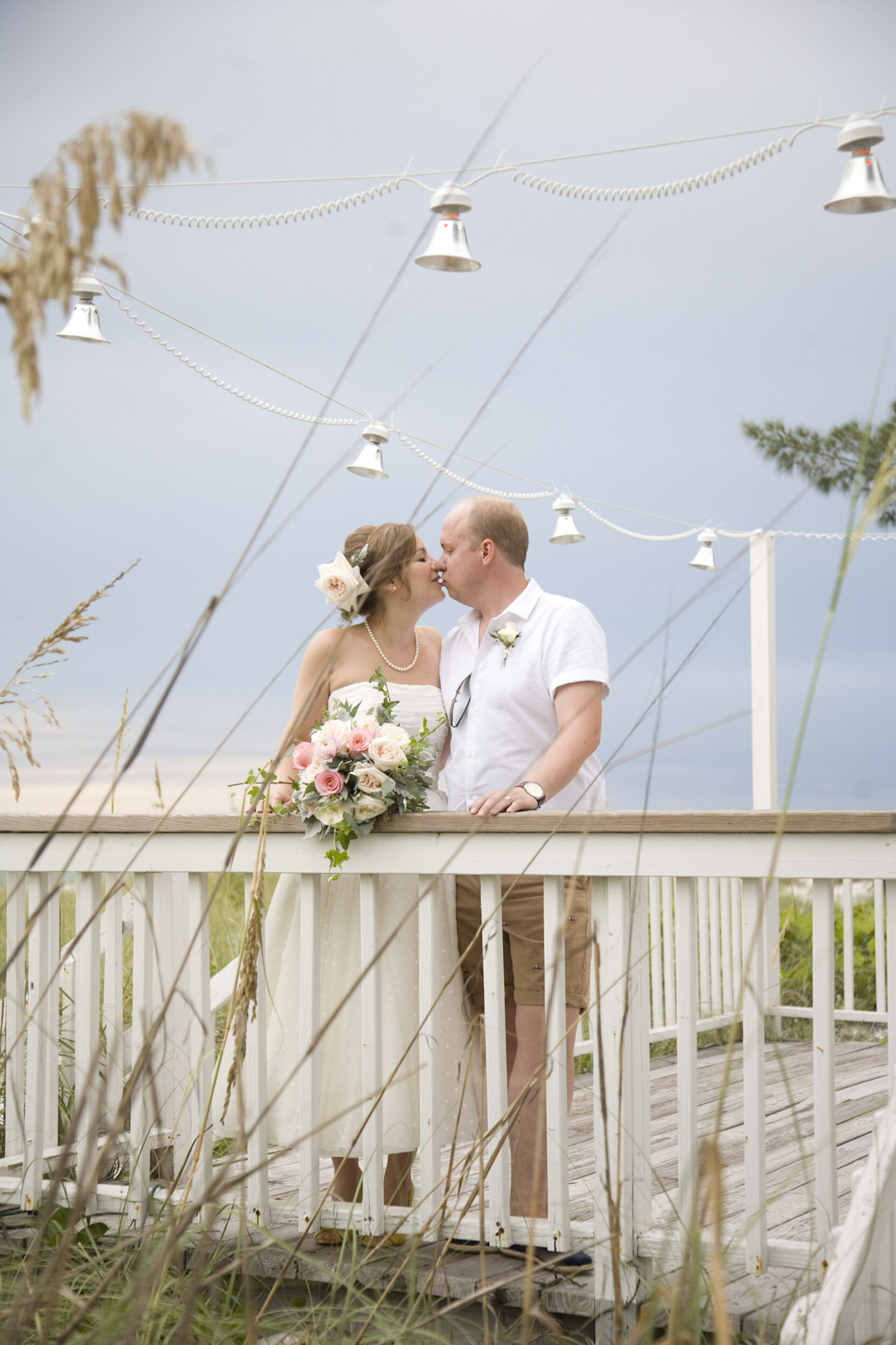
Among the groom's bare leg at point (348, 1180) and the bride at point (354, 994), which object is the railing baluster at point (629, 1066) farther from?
the groom's bare leg at point (348, 1180)

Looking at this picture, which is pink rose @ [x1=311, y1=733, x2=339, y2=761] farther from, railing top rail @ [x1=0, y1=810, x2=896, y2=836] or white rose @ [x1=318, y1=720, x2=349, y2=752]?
railing top rail @ [x1=0, y1=810, x2=896, y2=836]

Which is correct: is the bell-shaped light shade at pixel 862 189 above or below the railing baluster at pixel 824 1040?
above

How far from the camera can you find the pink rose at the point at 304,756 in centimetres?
256

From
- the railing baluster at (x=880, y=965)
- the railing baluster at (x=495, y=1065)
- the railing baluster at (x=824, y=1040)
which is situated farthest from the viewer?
the railing baluster at (x=880, y=965)

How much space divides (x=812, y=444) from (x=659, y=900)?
367 centimetres

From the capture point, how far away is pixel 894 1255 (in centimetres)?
206

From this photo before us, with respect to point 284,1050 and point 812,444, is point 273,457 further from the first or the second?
point 284,1050

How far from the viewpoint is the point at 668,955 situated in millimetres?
6148

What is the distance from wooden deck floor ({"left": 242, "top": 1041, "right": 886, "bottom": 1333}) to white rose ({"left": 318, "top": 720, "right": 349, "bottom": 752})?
39.1 inches

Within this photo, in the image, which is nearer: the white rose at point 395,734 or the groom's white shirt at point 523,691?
the white rose at point 395,734

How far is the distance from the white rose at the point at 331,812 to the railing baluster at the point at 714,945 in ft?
14.0

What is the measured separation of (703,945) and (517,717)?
12.7 feet

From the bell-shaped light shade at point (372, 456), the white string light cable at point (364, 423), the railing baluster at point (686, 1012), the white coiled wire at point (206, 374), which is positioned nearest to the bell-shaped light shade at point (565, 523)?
the white string light cable at point (364, 423)

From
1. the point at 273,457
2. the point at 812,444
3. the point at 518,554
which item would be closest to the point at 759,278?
the point at 273,457
